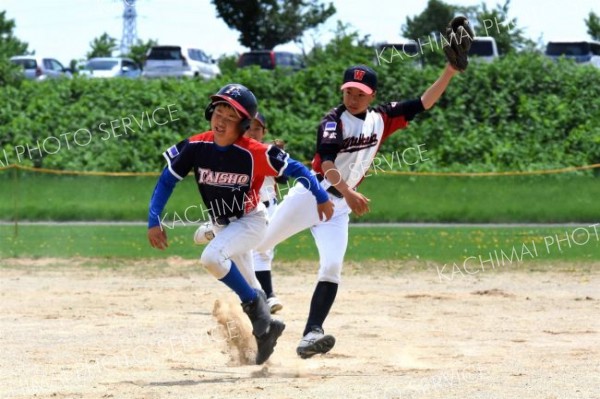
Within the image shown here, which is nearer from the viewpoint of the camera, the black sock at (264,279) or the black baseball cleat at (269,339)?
the black baseball cleat at (269,339)

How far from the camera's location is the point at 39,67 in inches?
1561

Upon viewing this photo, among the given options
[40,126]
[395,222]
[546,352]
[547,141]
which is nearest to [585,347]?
[546,352]

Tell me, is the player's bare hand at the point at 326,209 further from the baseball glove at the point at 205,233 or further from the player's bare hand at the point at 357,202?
the baseball glove at the point at 205,233

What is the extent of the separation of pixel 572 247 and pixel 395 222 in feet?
15.7

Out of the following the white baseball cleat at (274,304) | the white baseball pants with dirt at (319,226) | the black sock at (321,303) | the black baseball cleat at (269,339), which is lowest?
the white baseball cleat at (274,304)

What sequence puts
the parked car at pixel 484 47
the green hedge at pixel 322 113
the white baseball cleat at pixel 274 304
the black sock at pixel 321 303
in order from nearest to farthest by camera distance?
the black sock at pixel 321 303 → the white baseball cleat at pixel 274 304 → the green hedge at pixel 322 113 → the parked car at pixel 484 47

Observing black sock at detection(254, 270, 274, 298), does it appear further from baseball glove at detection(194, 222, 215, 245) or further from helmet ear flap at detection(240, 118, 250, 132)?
helmet ear flap at detection(240, 118, 250, 132)

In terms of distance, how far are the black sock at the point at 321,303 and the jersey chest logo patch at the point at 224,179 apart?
1.02m

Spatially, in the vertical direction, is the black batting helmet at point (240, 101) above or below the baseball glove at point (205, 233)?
above

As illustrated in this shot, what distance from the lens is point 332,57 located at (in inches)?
1371

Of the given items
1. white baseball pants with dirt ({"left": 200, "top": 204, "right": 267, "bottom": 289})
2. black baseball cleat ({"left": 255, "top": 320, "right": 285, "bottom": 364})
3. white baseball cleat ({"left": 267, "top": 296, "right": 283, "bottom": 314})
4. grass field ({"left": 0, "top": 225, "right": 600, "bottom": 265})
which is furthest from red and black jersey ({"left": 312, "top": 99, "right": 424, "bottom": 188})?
grass field ({"left": 0, "top": 225, "right": 600, "bottom": 265})

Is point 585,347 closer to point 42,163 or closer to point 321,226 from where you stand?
point 321,226

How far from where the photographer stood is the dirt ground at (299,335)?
6.39m

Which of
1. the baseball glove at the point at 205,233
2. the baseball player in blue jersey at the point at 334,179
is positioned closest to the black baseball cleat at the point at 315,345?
the baseball player in blue jersey at the point at 334,179
